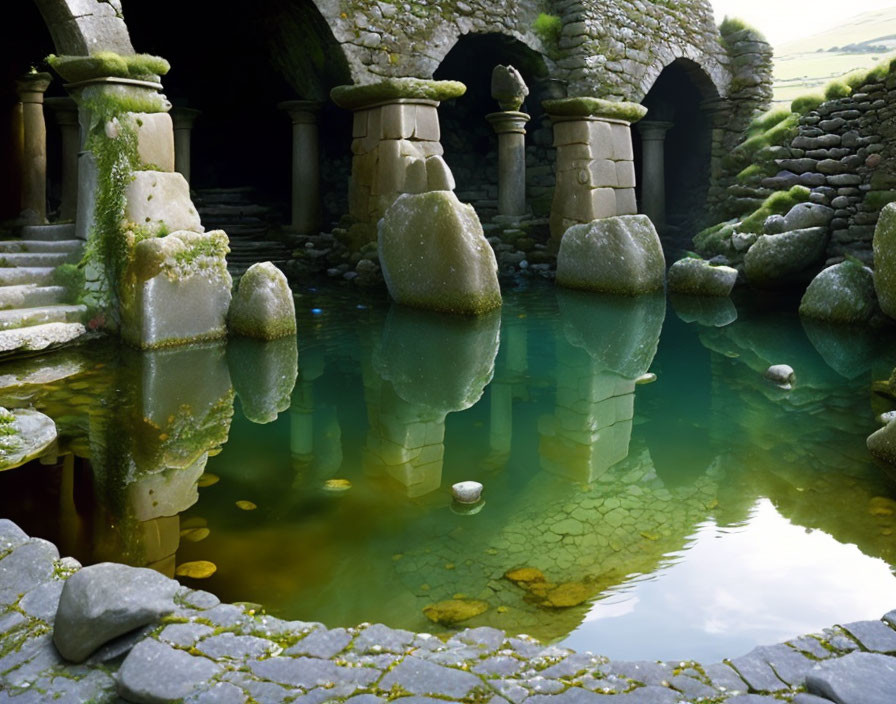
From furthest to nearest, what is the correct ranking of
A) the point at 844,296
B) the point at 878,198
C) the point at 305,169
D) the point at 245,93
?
the point at 245,93
the point at 305,169
the point at 878,198
the point at 844,296

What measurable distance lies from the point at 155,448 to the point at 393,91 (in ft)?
20.0

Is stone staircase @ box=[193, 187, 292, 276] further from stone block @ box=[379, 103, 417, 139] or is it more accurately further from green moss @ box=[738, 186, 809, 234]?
green moss @ box=[738, 186, 809, 234]

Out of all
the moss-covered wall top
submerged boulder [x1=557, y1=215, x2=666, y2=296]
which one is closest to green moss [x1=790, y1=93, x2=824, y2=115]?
the moss-covered wall top

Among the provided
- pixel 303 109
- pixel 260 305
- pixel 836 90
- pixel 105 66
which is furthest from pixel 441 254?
pixel 836 90

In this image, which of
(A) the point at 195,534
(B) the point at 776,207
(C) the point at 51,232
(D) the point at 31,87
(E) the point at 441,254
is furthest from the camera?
(B) the point at 776,207

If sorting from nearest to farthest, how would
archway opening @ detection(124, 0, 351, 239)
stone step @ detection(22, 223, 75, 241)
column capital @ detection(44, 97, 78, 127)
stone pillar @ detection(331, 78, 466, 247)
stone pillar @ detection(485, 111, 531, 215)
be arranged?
1. stone step @ detection(22, 223, 75, 241)
2. stone pillar @ detection(331, 78, 466, 247)
3. column capital @ detection(44, 97, 78, 127)
4. archway opening @ detection(124, 0, 351, 239)
5. stone pillar @ detection(485, 111, 531, 215)

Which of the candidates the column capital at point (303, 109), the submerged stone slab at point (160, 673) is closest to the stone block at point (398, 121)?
the column capital at point (303, 109)

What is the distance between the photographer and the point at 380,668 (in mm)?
1986

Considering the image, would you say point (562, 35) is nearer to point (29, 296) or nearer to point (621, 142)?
point (621, 142)

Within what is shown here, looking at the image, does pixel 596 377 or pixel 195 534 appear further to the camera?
pixel 596 377

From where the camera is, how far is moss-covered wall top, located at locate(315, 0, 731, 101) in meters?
9.46

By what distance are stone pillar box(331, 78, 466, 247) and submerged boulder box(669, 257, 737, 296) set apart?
2961mm

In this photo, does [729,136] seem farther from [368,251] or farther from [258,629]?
[258,629]

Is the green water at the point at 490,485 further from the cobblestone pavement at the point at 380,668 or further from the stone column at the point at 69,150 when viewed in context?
the stone column at the point at 69,150
